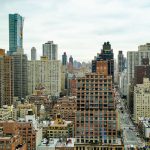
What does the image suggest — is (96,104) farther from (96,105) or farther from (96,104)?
(96,105)

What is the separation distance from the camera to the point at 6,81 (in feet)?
609

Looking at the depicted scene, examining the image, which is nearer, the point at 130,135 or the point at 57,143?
the point at 57,143

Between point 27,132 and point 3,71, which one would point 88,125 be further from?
point 3,71

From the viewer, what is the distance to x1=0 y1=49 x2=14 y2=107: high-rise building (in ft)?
592

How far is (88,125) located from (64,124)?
133 ft

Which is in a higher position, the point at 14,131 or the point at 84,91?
the point at 84,91

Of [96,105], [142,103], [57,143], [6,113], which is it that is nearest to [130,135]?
[142,103]

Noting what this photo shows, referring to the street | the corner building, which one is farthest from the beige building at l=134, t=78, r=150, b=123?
the corner building

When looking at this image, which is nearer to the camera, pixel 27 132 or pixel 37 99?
pixel 27 132

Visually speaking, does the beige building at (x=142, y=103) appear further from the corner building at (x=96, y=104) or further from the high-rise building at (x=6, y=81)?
the corner building at (x=96, y=104)

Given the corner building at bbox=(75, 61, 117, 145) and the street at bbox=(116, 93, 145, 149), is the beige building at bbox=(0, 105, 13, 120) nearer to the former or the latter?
the street at bbox=(116, 93, 145, 149)

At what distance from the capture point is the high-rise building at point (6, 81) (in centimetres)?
18038

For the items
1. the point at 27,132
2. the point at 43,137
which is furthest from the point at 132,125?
the point at 27,132

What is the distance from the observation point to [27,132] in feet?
340
